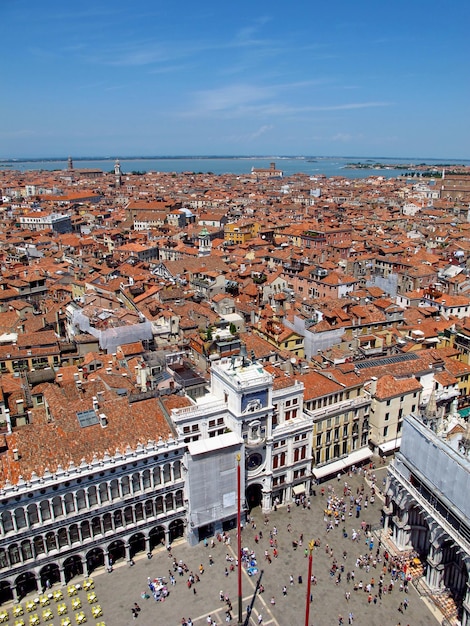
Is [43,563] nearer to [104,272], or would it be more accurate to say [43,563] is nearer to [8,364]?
[8,364]

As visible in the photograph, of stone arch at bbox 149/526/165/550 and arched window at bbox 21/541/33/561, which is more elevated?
arched window at bbox 21/541/33/561

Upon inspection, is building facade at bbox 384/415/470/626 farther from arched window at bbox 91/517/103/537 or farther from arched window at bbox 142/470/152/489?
arched window at bbox 91/517/103/537

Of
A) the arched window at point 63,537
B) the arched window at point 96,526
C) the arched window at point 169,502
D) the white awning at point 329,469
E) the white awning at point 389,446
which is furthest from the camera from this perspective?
the white awning at point 389,446

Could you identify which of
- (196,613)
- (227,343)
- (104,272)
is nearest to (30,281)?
(104,272)

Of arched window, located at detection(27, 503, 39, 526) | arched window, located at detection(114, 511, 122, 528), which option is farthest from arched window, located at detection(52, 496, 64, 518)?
arched window, located at detection(114, 511, 122, 528)

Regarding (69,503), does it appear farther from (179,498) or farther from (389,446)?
(389,446)

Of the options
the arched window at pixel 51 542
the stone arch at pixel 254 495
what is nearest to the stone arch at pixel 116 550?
the arched window at pixel 51 542

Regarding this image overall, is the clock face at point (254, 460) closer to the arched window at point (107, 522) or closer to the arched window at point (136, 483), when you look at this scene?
Answer: the arched window at point (136, 483)
